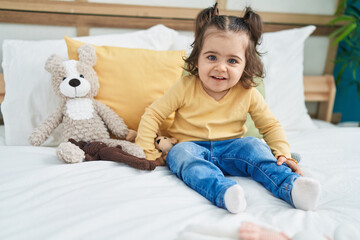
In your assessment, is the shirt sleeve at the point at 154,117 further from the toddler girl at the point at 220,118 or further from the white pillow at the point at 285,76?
the white pillow at the point at 285,76

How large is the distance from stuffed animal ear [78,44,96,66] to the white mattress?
372 mm

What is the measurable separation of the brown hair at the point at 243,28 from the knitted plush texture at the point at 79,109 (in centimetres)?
39

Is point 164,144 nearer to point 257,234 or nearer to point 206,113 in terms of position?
point 206,113

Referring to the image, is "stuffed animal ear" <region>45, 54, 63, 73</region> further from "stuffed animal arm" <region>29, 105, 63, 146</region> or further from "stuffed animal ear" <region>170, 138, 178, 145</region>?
"stuffed animal ear" <region>170, 138, 178, 145</region>

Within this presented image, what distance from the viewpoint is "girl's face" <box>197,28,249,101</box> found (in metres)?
1.03

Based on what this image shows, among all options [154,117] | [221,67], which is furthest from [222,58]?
[154,117]

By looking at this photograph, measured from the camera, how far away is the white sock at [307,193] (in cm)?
81

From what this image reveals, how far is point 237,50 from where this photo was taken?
41.1 inches

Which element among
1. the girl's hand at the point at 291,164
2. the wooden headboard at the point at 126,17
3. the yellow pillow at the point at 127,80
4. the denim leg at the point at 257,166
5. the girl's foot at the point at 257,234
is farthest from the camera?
the wooden headboard at the point at 126,17

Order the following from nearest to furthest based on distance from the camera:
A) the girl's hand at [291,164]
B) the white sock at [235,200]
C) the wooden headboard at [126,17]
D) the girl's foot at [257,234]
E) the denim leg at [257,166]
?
the girl's foot at [257,234]
the white sock at [235,200]
the denim leg at [257,166]
the girl's hand at [291,164]
the wooden headboard at [126,17]

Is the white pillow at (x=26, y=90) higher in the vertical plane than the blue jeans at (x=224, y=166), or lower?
higher

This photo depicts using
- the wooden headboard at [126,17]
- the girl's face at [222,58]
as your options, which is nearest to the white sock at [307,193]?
the girl's face at [222,58]

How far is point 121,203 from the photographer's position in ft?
2.49

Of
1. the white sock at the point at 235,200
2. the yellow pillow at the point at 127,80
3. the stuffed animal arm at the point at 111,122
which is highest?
the yellow pillow at the point at 127,80
